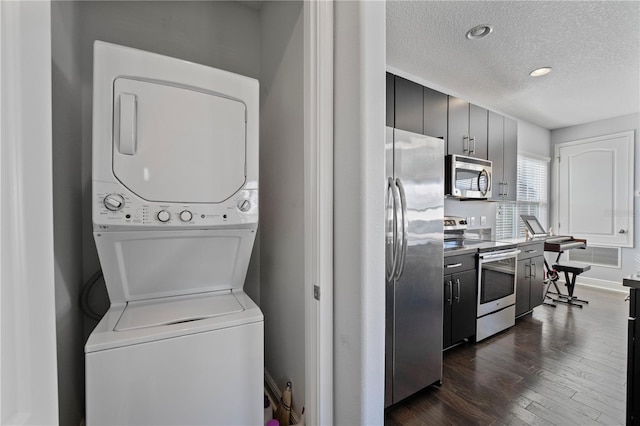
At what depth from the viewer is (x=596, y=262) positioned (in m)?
4.36

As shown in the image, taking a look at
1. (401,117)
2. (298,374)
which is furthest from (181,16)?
(298,374)

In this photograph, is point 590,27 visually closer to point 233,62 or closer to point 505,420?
point 233,62

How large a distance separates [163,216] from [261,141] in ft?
3.06

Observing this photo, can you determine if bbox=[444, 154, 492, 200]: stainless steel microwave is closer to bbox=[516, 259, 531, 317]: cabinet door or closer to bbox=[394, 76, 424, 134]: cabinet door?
bbox=[394, 76, 424, 134]: cabinet door

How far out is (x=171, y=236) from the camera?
120cm

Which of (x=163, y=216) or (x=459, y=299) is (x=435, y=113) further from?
(x=163, y=216)

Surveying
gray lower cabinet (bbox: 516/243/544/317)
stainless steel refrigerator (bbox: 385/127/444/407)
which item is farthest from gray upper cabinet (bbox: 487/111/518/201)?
stainless steel refrigerator (bbox: 385/127/444/407)

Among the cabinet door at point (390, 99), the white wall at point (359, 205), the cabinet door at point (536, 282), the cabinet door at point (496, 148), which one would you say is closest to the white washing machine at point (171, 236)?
the white wall at point (359, 205)

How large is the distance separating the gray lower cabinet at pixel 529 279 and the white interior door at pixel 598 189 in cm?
198

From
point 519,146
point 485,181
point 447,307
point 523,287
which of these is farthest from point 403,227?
point 519,146

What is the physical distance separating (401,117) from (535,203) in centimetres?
378

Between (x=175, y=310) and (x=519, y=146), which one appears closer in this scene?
(x=175, y=310)

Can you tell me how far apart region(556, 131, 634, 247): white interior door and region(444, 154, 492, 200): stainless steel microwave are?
268 cm

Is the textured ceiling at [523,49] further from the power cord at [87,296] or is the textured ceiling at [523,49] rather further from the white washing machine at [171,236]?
the power cord at [87,296]
